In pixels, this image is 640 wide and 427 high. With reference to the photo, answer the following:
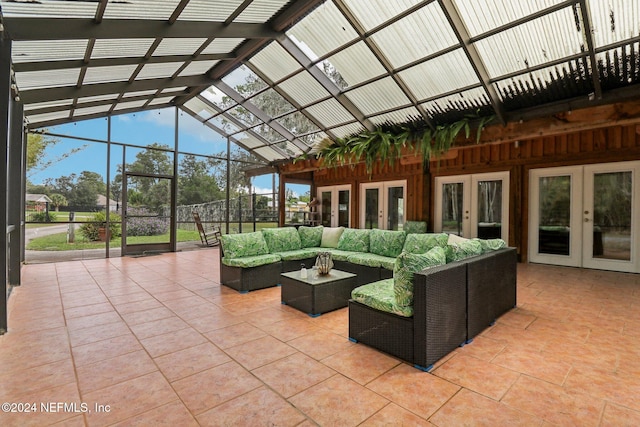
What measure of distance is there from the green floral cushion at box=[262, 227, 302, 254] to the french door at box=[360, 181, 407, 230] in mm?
3827

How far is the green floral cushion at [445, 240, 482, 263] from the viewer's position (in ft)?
8.85

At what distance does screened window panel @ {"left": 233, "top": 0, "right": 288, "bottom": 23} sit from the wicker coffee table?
3.43 m

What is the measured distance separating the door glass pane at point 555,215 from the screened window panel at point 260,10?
5.72 metres

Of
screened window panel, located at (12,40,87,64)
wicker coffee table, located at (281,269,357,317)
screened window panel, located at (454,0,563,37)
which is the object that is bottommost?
wicker coffee table, located at (281,269,357,317)

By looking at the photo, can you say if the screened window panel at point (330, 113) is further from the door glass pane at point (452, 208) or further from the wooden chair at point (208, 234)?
the wooden chair at point (208, 234)

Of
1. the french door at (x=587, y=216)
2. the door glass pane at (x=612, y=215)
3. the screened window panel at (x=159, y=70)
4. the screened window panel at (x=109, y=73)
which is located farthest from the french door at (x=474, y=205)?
the screened window panel at (x=109, y=73)

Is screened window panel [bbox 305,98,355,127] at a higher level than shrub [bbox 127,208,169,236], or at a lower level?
higher

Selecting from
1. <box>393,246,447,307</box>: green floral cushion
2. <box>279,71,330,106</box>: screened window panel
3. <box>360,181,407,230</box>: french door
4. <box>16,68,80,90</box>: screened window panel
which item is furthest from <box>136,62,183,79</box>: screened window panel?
<box>360,181,407,230</box>: french door

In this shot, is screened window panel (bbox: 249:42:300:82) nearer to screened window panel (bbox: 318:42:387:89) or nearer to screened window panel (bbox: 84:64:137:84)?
screened window panel (bbox: 318:42:387:89)

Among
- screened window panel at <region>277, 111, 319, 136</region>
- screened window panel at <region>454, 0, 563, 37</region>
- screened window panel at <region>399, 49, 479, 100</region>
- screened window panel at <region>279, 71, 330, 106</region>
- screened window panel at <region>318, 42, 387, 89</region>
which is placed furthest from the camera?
screened window panel at <region>277, 111, 319, 136</region>

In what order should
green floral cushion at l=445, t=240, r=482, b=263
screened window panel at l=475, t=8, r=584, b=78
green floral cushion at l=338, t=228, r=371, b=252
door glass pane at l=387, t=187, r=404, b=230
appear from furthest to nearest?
door glass pane at l=387, t=187, r=404, b=230 < green floral cushion at l=338, t=228, r=371, b=252 < screened window panel at l=475, t=8, r=584, b=78 < green floral cushion at l=445, t=240, r=482, b=263

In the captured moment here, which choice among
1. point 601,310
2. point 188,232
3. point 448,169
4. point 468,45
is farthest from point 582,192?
point 188,232

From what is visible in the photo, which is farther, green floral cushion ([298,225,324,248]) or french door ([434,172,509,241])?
french door ([434,172,509,241])

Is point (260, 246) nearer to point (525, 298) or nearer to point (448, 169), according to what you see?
point (525, 298)
